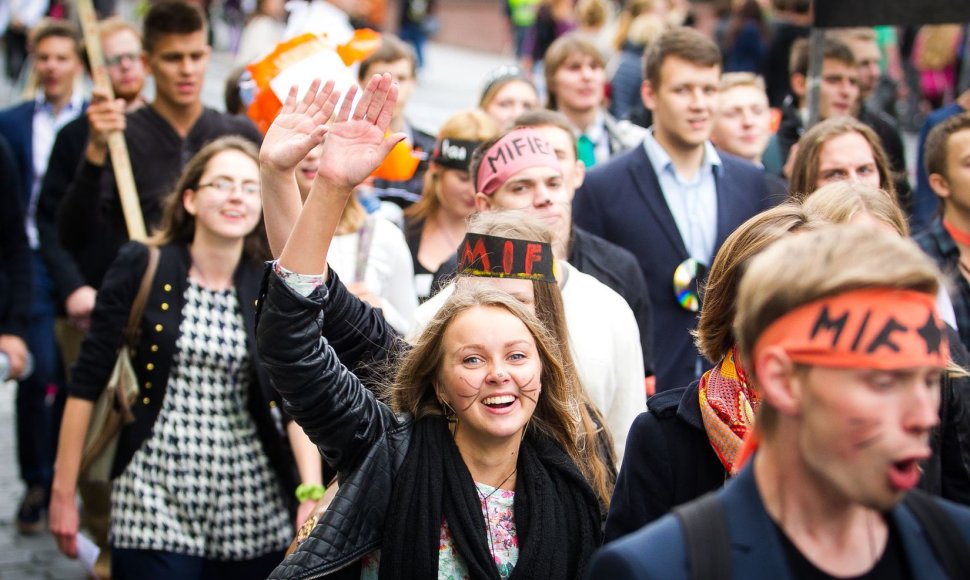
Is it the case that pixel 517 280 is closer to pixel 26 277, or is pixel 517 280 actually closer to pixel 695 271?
pixel 695 271

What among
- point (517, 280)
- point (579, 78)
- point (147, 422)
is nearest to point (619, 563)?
point (517, 280)

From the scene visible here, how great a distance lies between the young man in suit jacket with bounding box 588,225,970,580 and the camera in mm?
2049

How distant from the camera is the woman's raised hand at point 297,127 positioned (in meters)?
3.29

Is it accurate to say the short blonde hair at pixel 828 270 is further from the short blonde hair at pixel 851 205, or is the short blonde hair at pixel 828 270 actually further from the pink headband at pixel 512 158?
the pink headband at pixel 512 158

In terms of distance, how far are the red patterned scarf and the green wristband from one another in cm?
217

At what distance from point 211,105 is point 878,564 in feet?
46.0

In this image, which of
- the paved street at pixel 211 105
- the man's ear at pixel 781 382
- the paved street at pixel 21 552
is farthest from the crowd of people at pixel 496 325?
the paved street at pixel 211 105

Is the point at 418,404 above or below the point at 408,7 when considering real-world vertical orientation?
below

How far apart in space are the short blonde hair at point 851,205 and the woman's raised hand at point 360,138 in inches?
43.1

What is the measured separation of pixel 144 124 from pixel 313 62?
6.04ft

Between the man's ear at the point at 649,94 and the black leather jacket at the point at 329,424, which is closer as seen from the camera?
the black leather jacket at the point at 329,424

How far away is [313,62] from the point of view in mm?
5105

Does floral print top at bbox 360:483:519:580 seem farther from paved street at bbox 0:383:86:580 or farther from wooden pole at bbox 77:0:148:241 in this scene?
paved street at bbox 0:383:86:580

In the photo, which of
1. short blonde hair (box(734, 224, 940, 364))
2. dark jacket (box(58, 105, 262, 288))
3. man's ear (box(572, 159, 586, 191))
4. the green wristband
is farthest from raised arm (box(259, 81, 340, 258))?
dark jacket (box(58, 105, 262, 288))
